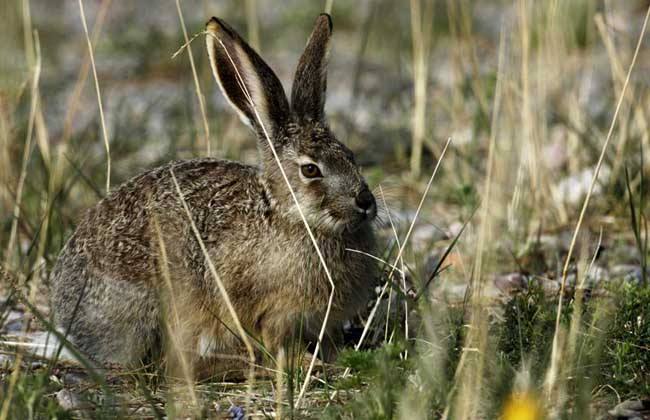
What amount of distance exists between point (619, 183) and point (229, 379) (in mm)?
2850

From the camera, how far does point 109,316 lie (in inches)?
180

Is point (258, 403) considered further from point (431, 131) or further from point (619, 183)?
point (431, 131)

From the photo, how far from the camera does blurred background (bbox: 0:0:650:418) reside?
5.44 metres

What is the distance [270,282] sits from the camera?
4.50 metres

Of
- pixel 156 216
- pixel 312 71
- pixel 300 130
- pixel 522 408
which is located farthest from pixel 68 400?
pixel 312 71

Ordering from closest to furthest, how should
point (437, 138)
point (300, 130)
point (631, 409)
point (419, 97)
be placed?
point (631, 409) < point (300, 130) < point (419, 97) < point (437, 138)

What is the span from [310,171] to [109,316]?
1074mm

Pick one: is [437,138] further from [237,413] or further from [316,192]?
[237,413]

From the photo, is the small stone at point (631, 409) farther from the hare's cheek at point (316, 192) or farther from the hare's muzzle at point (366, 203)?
the hare's cheek at point (316, 192)

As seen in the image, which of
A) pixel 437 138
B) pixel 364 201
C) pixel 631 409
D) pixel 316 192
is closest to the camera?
pixel 631 409

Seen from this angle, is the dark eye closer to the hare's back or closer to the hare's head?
the hare's head

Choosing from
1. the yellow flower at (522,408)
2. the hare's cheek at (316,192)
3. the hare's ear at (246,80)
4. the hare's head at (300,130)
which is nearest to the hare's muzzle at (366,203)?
the hare's head at (300,130)

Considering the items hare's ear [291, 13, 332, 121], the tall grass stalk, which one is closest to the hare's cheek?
hare's ear [291, 13, 332, 121]

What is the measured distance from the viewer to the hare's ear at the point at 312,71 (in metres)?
4.73
